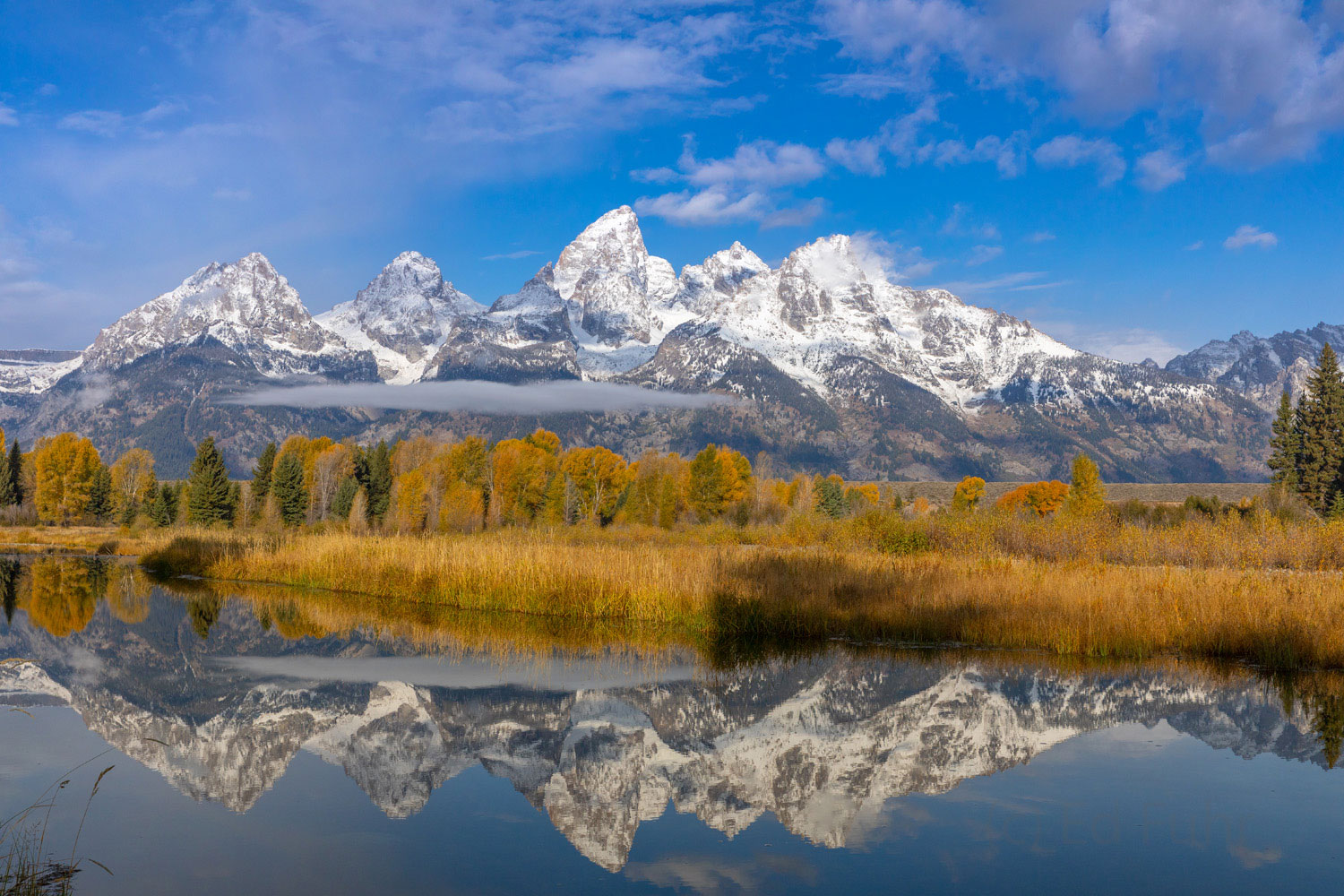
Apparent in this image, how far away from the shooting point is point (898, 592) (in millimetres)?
20609

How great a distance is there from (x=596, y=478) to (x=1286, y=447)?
62978 mm

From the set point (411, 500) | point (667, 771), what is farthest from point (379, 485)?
point (667, 771)

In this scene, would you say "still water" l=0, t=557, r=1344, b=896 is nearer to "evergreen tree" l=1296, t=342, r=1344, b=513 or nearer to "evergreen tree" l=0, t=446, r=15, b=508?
"evergreen tree" l=1296, t=342, r=1344, b=513

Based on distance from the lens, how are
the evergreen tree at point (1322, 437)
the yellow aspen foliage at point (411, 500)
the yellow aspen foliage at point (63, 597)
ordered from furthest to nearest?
the yellow aspen foliage at point (411, 500), the evergreen tree at point (1322, 437), the yellow aspen foliage at point (63, 597)

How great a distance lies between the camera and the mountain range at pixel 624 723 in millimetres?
9695

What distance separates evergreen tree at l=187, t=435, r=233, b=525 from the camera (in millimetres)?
69875

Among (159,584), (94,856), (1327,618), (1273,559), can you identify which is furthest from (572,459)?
(94,856)

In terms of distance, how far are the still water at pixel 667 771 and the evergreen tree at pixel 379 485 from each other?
71773 mm

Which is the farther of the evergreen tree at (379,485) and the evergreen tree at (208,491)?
the evergreen tree at (379,485)

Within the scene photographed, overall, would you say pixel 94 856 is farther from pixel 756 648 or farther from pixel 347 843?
pixel 756 648

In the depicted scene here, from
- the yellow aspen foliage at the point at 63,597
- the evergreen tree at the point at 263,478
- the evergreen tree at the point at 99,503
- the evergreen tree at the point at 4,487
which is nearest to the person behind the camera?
the yellow aspen foliage at the point at 63,597

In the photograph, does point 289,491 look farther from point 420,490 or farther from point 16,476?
point 16,476

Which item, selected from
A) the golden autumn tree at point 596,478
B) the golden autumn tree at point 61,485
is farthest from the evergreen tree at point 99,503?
the golden autumn tree at point 596,478

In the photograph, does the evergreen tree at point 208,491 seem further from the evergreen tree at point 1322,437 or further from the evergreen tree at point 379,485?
the evergreen tree at point 1322,437
